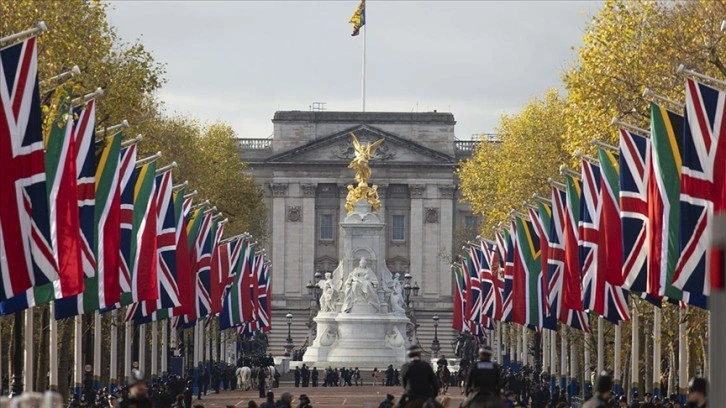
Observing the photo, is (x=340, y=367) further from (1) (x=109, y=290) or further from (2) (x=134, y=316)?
(1) (x=109, y=290)

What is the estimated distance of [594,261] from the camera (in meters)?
48.2

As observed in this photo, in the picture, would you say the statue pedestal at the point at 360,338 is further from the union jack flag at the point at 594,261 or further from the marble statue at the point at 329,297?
the union jack flag at the point at 594,261

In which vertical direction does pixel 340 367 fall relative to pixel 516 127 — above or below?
below

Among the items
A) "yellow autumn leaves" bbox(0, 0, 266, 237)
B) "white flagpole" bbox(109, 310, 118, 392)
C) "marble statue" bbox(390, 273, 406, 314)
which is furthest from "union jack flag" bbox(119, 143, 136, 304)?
"marble statue" bbox(390, 273, 406, 314)

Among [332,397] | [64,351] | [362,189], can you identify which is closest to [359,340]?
[362,189]

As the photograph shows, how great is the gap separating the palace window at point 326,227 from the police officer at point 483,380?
169844 mm

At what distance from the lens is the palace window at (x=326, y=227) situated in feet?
643

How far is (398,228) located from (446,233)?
4.96 m

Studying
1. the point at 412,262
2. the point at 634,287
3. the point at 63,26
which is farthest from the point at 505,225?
the point at 412,262

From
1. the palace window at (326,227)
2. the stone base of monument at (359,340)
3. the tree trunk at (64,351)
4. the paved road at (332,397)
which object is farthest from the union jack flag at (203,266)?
the palace window at (326,227)

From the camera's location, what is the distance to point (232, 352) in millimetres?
139875

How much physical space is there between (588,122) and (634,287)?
18471 mm

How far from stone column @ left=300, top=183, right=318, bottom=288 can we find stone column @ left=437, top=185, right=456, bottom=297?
40.2ft

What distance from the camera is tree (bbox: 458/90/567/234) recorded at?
90.2 metres
